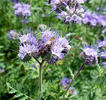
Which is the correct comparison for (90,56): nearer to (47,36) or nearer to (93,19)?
(47,36)

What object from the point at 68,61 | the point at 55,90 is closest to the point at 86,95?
the point at 55,90

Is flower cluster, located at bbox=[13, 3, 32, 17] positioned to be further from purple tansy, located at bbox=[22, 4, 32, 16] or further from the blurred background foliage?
the blurred background foliage

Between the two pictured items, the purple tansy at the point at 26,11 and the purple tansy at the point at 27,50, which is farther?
the purple tansy at the point at 26,11

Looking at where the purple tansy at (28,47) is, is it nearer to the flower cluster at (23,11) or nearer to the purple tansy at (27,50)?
the purple tansy at (27,50)

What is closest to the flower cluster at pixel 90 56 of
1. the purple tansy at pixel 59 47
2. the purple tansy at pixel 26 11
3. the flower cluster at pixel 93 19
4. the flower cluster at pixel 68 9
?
the purple tansy at pixel 59 47

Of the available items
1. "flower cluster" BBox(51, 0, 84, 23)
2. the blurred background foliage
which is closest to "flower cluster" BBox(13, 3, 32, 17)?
the blurred background foliage

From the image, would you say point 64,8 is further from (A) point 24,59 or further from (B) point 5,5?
(B) point 5,5
